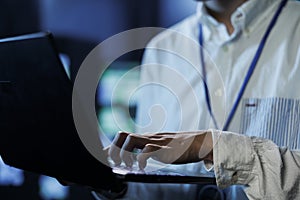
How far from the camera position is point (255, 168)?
60cm

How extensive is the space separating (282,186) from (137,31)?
1175 millimetres

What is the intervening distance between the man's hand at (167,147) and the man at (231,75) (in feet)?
0.77

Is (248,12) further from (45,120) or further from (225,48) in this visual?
(45,120)

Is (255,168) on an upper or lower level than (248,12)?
lower

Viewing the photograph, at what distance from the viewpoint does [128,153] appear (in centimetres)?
61

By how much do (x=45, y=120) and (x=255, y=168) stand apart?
278 mm

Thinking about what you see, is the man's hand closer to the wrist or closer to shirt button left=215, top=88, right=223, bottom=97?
the wrist

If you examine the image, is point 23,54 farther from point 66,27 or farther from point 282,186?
point 66,27

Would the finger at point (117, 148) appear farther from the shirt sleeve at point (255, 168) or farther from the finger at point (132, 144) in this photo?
the shirt sleeve at point (255, 168)

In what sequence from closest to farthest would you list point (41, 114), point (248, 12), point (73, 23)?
point (41, 114), point (248, 12), point (73, 23)

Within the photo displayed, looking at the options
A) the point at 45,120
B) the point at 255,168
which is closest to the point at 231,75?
the point at 255,168

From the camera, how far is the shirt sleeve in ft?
1.96

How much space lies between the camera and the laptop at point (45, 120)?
505mm

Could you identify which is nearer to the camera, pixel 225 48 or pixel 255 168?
pixel 255 168
